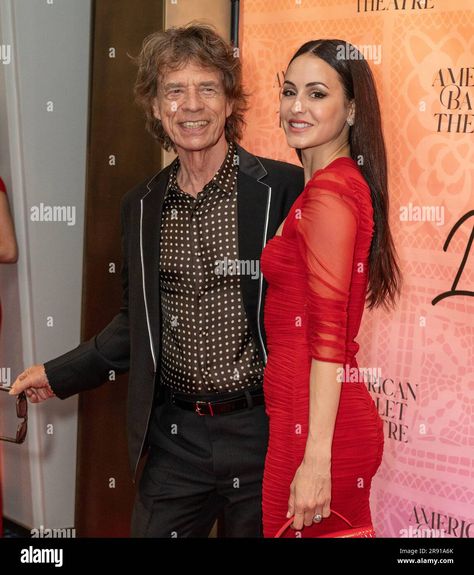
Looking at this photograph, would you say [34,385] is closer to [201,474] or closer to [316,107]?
[201,474]

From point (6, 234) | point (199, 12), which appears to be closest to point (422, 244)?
point (199, 12)

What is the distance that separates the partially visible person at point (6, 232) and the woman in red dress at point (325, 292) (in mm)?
1461

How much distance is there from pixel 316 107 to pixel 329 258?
1.18 feet

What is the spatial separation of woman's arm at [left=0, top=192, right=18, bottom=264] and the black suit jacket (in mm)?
943

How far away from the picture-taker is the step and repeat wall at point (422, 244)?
248 centimetres

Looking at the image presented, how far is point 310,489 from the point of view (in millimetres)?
1769

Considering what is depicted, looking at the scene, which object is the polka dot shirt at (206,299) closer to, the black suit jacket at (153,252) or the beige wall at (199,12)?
the black suit jacket at (153,252)

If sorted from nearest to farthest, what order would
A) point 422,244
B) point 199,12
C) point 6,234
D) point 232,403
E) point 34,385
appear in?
point 232,403, point 34,385, point 422,244, point 199,12, point 6,234

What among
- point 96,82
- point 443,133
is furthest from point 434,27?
point 96,82

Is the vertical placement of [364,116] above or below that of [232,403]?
above

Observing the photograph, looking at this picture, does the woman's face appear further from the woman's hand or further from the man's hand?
the man's hand

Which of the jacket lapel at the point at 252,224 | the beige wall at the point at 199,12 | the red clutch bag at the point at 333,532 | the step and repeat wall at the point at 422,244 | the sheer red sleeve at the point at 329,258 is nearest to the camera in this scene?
the sheer red sleeve at the point at 329,258

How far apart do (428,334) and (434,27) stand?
91 centimetres

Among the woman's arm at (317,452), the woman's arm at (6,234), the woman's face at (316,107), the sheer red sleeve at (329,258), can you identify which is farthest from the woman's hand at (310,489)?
the woman's arm at (6,234)
